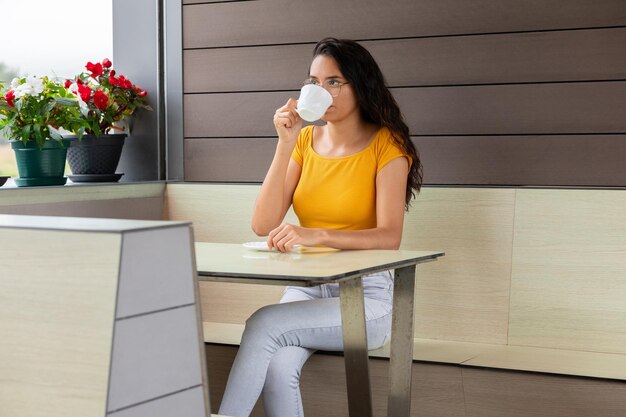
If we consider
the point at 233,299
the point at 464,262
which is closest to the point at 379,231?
the point at 464,262

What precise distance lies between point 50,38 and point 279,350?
5.45 feet

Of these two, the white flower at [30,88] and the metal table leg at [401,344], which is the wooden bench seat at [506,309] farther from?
the white flower at [30,88]

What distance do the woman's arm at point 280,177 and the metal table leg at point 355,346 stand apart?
1.82 feet

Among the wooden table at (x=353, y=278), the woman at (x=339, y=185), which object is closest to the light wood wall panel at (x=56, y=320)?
the wooden table at (x=353, y=278)

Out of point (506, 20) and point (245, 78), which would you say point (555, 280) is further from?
point (245, 78)

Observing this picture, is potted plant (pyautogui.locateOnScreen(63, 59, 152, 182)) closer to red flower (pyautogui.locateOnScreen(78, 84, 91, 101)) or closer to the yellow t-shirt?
red flower (pyautogui.locateOnScreen(78, 84, 91, 101))

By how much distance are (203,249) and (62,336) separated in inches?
42.9

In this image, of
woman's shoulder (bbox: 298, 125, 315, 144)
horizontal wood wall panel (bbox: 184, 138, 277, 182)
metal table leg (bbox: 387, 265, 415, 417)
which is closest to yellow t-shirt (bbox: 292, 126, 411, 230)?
woman's shoulder (bbox: 298, 125, 315, 144)

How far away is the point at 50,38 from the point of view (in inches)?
133

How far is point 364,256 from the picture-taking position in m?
2.19

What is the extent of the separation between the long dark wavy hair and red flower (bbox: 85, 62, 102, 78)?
3.34ft

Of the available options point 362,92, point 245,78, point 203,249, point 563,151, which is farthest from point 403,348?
point 245,78

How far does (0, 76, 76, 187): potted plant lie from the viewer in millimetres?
2943

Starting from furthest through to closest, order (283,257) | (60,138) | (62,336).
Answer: (60,138) < (283,257) < (62,336)
